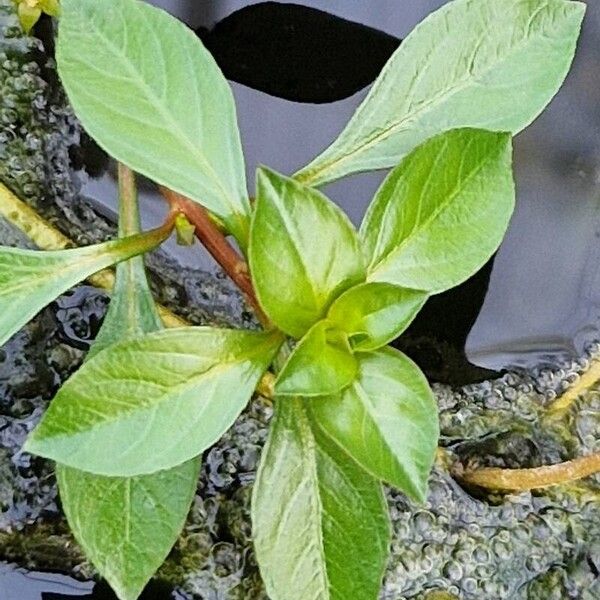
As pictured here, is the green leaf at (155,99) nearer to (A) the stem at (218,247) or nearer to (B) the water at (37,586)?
(A) the stem at (218,247)

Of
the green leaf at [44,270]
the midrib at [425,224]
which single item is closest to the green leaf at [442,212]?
the midrib at [425,224]

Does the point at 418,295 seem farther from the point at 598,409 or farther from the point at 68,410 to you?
the point at 598,409

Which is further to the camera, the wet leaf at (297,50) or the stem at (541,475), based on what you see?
the wet leaf at (297,50)

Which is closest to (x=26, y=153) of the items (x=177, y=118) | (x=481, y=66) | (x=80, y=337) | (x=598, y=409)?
(x=80, y=337)

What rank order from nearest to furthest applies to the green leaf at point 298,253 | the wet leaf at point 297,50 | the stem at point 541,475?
the green leaf at point 298,253 < the stem at point 541,475 < the wet leaf at point 297,50

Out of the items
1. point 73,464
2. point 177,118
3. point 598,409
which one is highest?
point 177,118

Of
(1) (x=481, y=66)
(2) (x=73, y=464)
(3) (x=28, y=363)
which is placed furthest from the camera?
(3) (x=28, y=363)

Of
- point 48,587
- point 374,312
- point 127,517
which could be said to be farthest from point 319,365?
point 48,587
